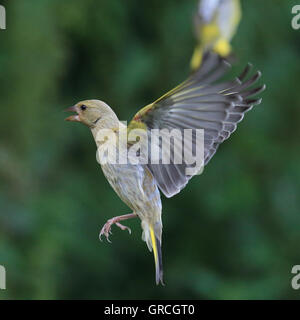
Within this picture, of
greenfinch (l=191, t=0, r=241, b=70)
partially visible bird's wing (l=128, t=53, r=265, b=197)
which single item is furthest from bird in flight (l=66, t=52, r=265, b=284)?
greenfinch (l=191, t=0, r=241, b=70)

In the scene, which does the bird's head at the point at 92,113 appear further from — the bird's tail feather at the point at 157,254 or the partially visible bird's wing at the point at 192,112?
the bird's tail feather at the point at 157,254

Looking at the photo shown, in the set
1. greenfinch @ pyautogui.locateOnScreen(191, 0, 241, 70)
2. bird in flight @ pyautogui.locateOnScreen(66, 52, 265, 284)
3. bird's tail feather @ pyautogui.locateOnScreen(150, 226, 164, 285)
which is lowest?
bird's tail feather @ pyautogui.locateOnScreen(150, 226, 164, 285)

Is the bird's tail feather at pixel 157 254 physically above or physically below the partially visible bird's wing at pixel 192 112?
below

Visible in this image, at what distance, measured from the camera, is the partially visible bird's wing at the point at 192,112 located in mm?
1654

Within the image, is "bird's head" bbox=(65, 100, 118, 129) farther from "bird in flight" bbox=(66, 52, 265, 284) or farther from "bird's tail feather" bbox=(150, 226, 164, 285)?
"bird's tail feather" bbox=(150, 226, 164, 285)

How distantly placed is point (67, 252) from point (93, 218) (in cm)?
32

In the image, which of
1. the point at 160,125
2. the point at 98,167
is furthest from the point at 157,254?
the point at 98,167

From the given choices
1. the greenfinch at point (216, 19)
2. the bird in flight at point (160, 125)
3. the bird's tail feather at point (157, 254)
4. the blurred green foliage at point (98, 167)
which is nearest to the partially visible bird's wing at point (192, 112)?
the bird in flight at point (160, 125)

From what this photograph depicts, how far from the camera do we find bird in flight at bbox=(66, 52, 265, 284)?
1701mm

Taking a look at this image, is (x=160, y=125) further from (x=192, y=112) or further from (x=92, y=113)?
(x=92, y=113)

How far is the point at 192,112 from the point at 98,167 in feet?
10.6

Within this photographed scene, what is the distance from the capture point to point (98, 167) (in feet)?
16.4

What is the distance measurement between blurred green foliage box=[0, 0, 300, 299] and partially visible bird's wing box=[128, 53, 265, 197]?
8.22ft

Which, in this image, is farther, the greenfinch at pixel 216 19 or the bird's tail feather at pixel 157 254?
the bird's tail feather at pixel 157 254
